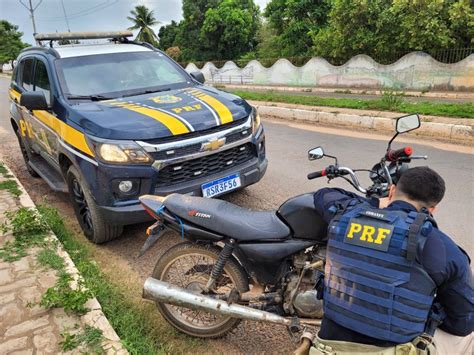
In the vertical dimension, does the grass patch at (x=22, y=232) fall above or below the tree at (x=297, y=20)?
below

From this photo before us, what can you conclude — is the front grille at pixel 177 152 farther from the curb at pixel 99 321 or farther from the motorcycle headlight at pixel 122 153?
the curb at pixel 99 321

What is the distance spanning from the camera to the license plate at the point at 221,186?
143 inches

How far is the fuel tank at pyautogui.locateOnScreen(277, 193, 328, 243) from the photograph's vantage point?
2.22m

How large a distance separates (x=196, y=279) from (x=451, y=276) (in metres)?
1.60

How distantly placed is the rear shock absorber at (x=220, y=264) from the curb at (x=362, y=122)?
6.45 metres

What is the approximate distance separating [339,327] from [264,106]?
9.95 metres

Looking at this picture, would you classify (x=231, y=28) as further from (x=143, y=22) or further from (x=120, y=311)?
(x=120, y=311)

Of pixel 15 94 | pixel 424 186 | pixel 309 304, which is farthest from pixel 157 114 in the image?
pixel 15 94

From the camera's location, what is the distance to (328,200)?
6.85ft

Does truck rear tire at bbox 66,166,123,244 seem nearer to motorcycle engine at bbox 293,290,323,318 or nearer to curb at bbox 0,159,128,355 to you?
curb at bbox 0,159,128,355

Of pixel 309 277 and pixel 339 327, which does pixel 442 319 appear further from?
pixel 309 277

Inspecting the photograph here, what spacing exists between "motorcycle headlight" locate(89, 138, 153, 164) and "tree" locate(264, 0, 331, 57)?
20.9 metres

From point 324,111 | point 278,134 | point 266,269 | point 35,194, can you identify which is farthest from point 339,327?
point 324,111

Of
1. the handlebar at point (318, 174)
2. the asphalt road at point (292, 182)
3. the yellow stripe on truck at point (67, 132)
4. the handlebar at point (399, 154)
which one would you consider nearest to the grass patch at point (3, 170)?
the asphalt road at point (292, 182)
